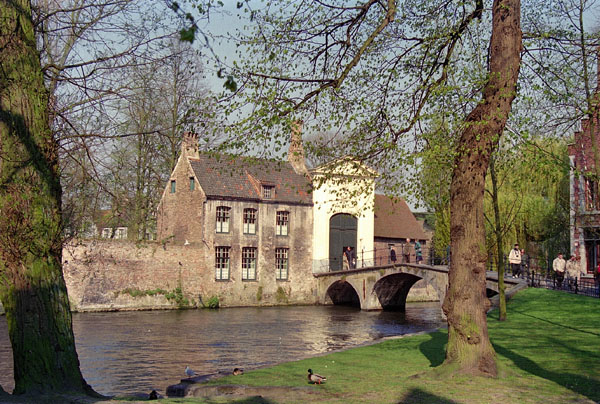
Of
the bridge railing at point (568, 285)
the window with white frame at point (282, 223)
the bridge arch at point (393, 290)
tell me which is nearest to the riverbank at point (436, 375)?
the bridge railing at point (568, 285)

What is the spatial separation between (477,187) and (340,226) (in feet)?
96.3

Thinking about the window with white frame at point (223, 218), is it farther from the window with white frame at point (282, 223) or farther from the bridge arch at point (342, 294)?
the bridge arch at point (342, 294)

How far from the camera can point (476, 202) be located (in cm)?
947

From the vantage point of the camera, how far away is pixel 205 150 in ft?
33.6

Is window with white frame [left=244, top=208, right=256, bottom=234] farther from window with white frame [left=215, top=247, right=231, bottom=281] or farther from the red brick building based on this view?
the red brick building

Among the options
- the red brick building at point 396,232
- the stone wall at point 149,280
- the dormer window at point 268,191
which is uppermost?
the dormer window at point 268,191

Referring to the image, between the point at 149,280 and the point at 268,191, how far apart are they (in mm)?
8630

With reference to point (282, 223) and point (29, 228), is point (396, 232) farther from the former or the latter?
point (29, 228)

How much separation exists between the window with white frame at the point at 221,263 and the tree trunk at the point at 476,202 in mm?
25171

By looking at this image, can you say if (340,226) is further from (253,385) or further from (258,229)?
(253,385)

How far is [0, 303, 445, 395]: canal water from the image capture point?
48.5ft

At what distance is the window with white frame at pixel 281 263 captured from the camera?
36.2 metres

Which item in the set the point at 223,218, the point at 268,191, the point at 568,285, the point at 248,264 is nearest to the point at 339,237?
the point at 268,191

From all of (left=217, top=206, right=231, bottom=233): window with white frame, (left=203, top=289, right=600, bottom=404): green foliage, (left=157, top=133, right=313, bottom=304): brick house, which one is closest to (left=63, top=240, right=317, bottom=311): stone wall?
(left=157, top=133, right=313, bottom=304): brick house
